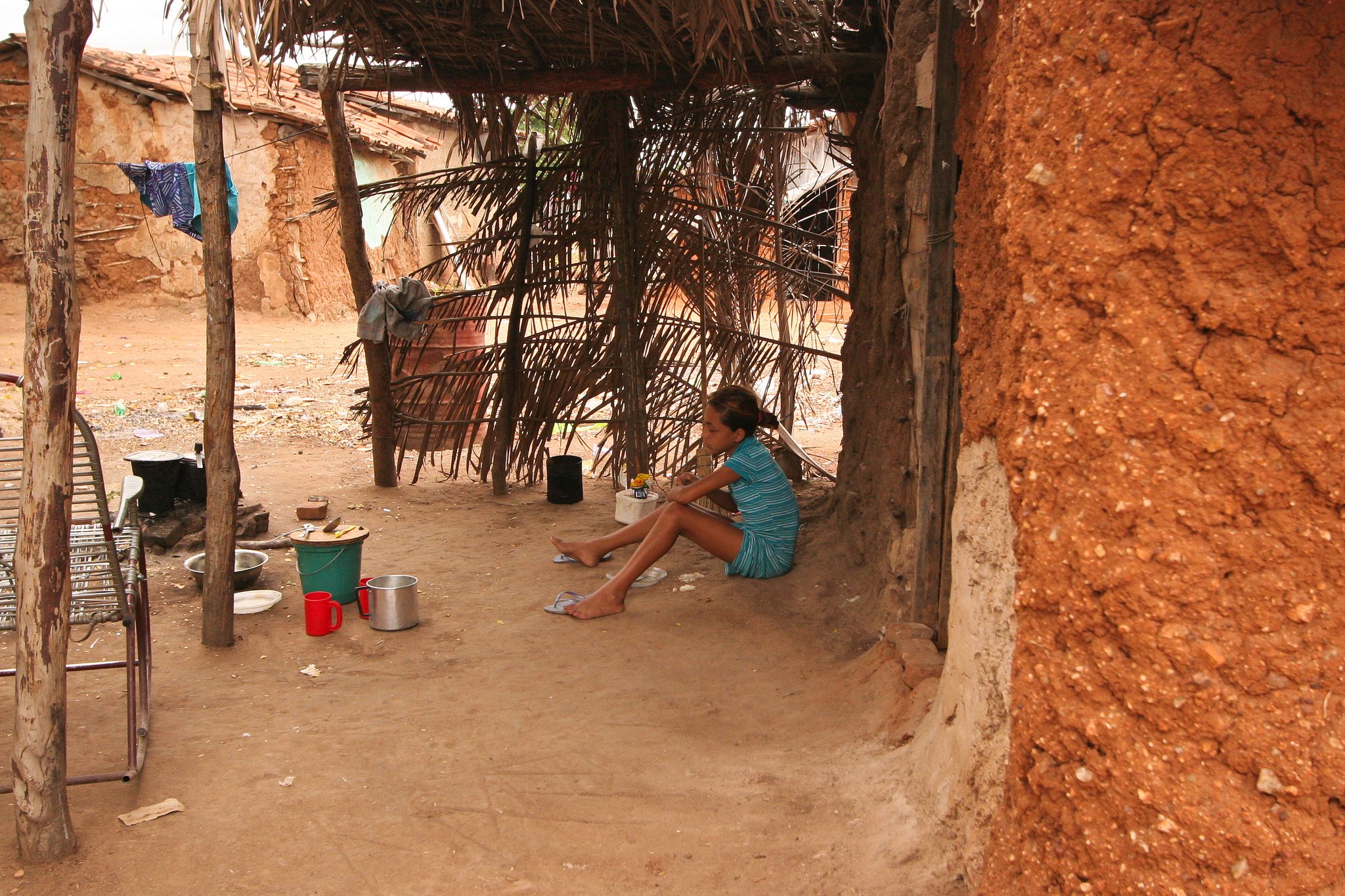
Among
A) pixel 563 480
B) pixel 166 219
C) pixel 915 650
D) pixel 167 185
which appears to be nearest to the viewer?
pixel 915 650

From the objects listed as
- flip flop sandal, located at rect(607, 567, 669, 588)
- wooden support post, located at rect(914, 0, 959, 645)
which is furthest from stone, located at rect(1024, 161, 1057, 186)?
flip flop sandal, located at rect(607, 567, 669, 588)

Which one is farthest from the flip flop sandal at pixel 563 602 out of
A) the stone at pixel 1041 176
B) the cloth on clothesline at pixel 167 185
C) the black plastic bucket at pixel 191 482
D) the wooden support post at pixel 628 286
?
the cloth on clothesline at pixel 167 185

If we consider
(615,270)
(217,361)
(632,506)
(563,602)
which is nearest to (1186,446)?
(563,602)

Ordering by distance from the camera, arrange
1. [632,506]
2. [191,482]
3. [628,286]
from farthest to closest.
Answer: [628,286] → [632,506] → [191,482]

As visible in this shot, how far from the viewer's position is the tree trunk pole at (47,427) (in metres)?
2.18

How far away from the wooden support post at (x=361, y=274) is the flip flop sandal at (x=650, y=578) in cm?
228

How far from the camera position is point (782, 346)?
18.6ft

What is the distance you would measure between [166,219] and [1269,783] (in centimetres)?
1316

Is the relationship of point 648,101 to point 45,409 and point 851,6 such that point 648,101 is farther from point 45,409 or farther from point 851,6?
point 45,409

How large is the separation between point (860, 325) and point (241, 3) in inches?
104

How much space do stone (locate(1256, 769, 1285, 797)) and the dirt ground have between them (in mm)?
743

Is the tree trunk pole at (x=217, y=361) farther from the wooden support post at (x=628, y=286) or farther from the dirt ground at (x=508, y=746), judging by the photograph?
the wooden support post at (x=628, y=286)

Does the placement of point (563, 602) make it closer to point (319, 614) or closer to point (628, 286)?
point (319, 614)

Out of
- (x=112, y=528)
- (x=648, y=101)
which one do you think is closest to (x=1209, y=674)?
(x=112, y=528)
